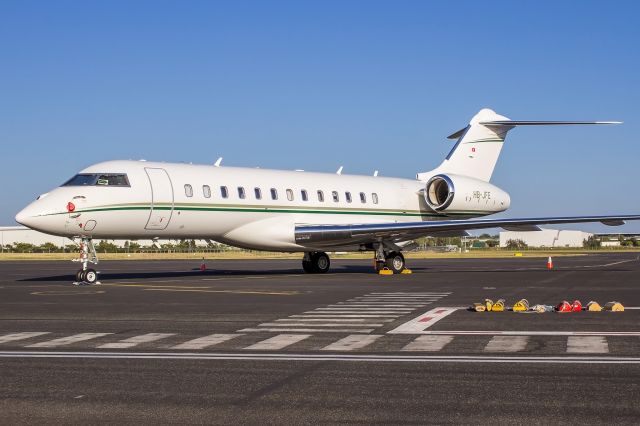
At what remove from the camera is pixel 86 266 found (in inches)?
995

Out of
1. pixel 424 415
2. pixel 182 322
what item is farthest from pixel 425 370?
pixel 182 322

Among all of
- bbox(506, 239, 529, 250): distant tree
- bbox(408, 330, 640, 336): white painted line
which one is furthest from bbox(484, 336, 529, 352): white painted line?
bbox(506, 239, 529, 250): distant tree

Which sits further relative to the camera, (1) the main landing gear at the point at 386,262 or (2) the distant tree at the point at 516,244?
(2) the distant tree at the point at 516,244

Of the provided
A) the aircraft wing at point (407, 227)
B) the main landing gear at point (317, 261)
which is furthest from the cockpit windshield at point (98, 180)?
the main landing gear at point (317, 261)

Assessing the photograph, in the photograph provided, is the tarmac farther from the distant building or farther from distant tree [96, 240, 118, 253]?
the distant building

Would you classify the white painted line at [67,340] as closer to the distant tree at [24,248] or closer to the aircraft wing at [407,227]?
the aircraft wing at [407,227]

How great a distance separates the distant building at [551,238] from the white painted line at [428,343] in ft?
414

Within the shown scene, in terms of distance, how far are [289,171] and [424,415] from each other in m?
25.9

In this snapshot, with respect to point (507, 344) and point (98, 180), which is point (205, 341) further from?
point (98, 180)

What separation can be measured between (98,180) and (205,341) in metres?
16.0

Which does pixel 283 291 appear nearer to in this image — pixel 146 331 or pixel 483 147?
pixel 146 331

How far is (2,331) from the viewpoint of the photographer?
1207 centimetres

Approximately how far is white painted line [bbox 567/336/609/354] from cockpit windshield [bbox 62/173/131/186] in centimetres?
1788

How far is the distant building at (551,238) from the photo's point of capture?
135750 millimetres
